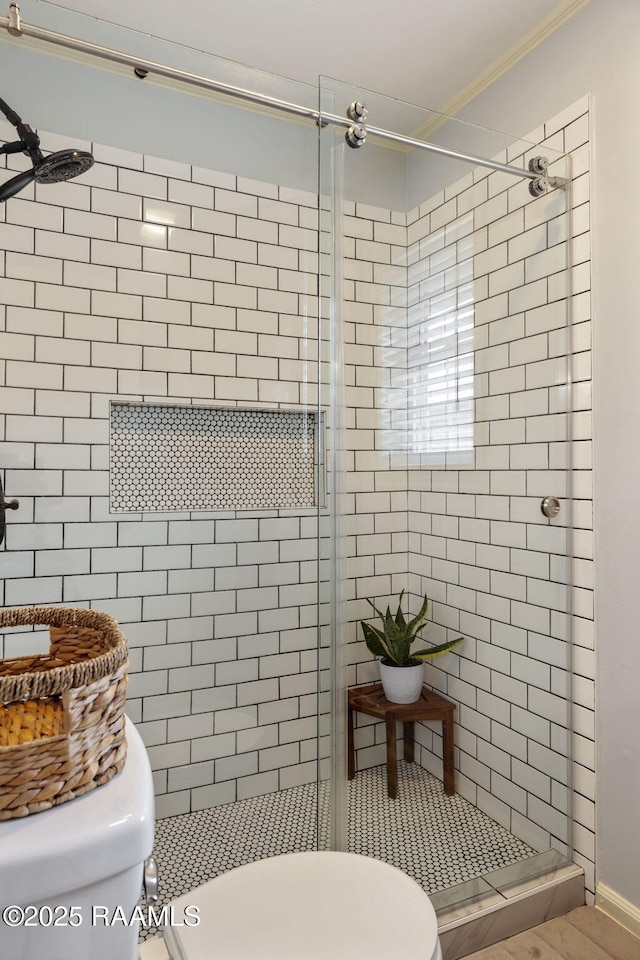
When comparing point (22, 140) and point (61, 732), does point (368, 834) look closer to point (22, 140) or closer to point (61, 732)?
point (61, 732)

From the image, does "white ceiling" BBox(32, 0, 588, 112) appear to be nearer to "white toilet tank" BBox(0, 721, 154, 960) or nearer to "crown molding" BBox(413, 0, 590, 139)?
"crown molding" BBox(413, 0, 590, 139)

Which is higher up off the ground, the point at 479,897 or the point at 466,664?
the point at 466,664

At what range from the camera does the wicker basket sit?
1.64 feet

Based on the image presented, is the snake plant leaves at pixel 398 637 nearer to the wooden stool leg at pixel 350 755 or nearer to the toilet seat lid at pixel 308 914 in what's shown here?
the wooden stool leg at pixel 350 755

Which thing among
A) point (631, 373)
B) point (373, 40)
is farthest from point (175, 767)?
point (373, 40)

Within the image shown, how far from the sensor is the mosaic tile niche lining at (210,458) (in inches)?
53.0

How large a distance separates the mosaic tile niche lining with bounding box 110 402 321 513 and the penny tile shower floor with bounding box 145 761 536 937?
74 centimetres

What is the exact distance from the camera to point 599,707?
1.69 m

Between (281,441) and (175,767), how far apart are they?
2.67 feet

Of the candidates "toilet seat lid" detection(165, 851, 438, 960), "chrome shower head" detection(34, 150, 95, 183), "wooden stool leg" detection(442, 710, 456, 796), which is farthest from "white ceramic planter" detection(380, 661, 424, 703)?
"chrome shower head" detection(34, 150, 95, 183)

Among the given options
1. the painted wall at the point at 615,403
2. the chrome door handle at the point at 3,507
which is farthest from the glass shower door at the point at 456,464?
the chrome door handle at the point at 3,507

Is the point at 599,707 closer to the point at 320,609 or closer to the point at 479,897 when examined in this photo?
the point at 479,897

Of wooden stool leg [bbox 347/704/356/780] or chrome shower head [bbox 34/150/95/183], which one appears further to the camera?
wooden stool leg [bbox 347/704/356/780]

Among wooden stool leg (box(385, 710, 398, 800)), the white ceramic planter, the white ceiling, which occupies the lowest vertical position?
wooden stool leg (box(385, 710, 398, 800))
